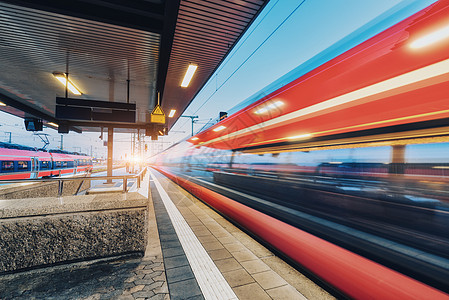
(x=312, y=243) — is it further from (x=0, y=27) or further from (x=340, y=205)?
(x=0, y=27)

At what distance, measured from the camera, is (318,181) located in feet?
29.6

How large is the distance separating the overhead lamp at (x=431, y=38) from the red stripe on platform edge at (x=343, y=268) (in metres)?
1.83

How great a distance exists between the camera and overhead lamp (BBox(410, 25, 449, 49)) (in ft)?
4.42

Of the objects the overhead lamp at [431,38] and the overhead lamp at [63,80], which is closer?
the overhead lamp at [431,38]

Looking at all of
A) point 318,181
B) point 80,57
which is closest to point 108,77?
point 80,57

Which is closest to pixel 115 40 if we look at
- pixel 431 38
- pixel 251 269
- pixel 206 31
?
pixel 206 31

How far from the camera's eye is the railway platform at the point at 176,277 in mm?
1859

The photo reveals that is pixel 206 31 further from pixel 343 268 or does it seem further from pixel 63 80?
pixel 63 80

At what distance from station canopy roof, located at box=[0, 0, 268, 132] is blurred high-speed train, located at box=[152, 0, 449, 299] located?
4.78 ft

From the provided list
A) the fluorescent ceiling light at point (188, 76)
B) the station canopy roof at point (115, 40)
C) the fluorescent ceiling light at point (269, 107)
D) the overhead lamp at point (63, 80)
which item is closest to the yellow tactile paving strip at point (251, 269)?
the fluorescent ceiling light at point (269, 107)

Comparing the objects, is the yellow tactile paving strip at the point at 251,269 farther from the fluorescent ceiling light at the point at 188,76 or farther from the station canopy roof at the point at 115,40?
the fluorescent ceiling light at the point at 188,76

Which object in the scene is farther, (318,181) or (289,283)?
(318,181)

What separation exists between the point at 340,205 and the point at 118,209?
5.85 m

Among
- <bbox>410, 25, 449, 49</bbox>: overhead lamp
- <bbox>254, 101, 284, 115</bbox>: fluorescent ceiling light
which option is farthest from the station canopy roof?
<bbox>410, 25, 449, 49</bbox>: overhead lamp
